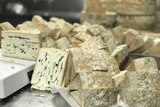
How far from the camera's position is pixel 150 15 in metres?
1.94

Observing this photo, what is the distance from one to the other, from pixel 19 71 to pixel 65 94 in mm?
189

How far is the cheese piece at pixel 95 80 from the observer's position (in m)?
0.88

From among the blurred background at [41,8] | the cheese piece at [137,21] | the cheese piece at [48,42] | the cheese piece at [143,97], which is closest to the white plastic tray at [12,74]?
the cheese piece at [48,42]

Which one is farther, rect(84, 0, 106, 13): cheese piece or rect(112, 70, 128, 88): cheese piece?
rect(84, 0, 106, 13): cheese piece

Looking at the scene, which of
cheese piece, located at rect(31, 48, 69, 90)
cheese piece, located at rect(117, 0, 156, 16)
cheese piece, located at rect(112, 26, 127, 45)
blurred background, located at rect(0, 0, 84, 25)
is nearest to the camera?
cheese piece, located at rect(31, 48, 69, 90)

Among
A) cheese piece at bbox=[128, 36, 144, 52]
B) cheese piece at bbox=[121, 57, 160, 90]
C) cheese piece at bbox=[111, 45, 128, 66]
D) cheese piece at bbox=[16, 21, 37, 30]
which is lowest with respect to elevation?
cheese piece at bbox=[128, 36, 144, 52]

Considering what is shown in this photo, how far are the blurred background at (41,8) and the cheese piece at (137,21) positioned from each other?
85 cm

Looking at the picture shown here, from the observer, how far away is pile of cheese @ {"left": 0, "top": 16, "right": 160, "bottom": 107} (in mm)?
873

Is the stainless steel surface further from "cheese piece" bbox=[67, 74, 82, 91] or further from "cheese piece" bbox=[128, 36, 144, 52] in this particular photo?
"cheese piece" bbox=[128, 36, 144, 52]

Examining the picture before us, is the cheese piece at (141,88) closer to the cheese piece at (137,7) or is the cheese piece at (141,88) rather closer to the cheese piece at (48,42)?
the cheese piece at (48,42)

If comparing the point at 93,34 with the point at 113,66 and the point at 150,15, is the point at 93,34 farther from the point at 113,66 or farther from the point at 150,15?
the point at 150,15

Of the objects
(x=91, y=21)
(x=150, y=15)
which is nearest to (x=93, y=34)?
(x=91, y=21)

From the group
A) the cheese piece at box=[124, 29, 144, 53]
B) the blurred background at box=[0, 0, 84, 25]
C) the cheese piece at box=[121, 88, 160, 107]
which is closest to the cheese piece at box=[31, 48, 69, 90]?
the cheese piece at box=[121, 88, 160, 107]

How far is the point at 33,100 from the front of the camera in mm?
969
